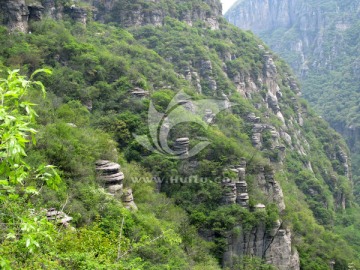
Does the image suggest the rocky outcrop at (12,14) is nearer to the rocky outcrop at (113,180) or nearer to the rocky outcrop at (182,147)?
the rocky outcrop at (182,147)

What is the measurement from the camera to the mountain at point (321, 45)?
9431 centimetres

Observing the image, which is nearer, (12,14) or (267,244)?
(267,244)

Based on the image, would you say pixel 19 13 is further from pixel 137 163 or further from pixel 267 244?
pixel 267 244

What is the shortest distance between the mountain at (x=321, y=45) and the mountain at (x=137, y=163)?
44.3 m

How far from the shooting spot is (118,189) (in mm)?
18219

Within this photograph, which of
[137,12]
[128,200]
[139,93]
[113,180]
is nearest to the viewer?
[113,180]

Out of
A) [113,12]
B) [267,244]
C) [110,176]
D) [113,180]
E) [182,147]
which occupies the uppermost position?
[113,12]

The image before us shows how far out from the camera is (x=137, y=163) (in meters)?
24.2

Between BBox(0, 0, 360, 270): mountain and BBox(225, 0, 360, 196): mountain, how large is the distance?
145 feet

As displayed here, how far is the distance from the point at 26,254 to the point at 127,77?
25.5 metres

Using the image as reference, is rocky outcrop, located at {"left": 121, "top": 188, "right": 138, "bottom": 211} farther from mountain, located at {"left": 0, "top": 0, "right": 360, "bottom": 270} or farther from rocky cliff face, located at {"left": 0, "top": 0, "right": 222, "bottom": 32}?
rocky cliff face, located at {"left": 0, "top": 0, "right": 222, "bottom": 32}

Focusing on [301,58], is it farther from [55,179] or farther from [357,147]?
[55,179]

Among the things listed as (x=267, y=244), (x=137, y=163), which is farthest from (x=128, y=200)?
(x=267, y=244)

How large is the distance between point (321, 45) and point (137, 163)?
11935cm
